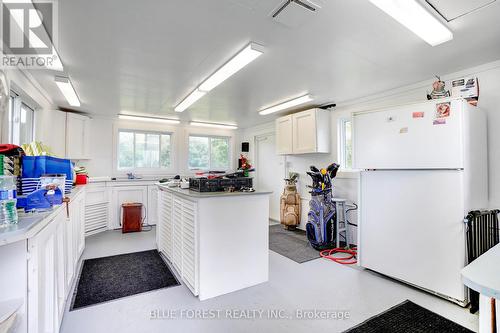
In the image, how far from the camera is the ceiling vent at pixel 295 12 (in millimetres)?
1656

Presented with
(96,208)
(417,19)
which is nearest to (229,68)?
(417,19)

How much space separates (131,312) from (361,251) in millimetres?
2650

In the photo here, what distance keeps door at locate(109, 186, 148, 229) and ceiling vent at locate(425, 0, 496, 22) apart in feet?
18.0

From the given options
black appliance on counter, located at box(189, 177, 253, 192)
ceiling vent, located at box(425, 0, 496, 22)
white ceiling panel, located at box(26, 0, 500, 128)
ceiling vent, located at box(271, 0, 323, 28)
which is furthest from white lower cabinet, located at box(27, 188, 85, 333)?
ceiling vent, located at box(425, 0, 496, 22)

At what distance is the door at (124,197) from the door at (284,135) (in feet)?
10.4

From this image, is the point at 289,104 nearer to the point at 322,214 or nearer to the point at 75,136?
the point at 322,214

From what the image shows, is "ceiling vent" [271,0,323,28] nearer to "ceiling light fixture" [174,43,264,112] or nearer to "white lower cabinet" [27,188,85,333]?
"ceiling light fixture" [174,43,264,112]

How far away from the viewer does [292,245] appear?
409 centimetres

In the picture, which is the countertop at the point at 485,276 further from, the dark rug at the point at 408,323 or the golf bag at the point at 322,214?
the golf bag at the point at 322,214

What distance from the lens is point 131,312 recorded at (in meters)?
2.19

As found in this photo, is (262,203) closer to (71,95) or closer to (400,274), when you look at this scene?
(400,274)

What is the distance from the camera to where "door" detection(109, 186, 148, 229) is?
515 centimetres

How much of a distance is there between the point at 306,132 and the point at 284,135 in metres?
0.61

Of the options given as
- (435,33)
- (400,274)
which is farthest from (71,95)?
(400,274)
